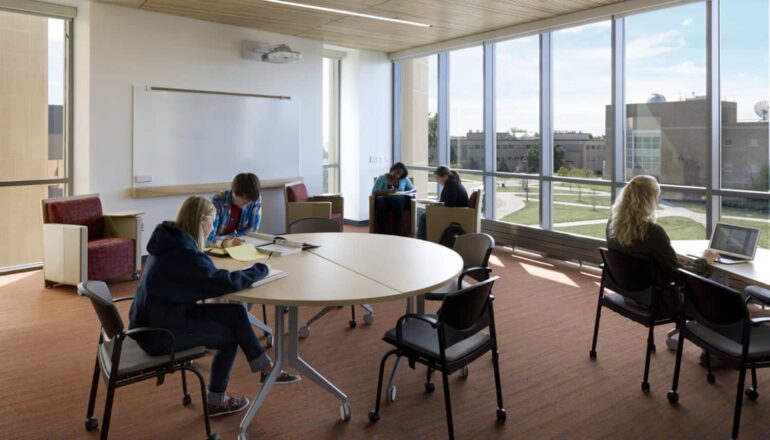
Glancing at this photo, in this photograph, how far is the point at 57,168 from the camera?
6840mm

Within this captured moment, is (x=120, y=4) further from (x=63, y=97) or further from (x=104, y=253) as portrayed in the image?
(x=104, y=253)

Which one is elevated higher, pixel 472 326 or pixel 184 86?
pixel 184 86

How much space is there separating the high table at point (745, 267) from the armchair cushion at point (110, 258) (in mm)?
5314

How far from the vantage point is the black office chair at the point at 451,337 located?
8.93ft

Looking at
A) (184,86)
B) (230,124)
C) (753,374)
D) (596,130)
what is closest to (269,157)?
(230,124)

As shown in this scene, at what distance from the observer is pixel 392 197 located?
8.16 metres

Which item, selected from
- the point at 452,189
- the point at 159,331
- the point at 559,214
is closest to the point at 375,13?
the point at 452,189

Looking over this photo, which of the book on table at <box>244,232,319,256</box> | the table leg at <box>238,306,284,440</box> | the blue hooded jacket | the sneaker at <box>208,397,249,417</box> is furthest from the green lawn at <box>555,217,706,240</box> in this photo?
the blue hooded jacket

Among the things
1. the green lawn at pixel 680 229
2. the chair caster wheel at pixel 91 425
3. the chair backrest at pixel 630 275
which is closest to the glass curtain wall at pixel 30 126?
the chair caster wheel at pixel 91 425

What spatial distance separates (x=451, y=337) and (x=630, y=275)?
4.81 ft

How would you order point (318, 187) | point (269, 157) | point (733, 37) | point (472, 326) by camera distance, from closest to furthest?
point (472, 326)
point (733, 37)
point (269, 157)
point (318, 187)

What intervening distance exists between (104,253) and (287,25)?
3.89 m

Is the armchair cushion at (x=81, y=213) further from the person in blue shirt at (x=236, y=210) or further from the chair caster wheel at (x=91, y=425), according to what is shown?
the chair caster wheel at (x=91, y=425)

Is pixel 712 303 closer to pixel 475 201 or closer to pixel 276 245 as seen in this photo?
pixel 276 245
